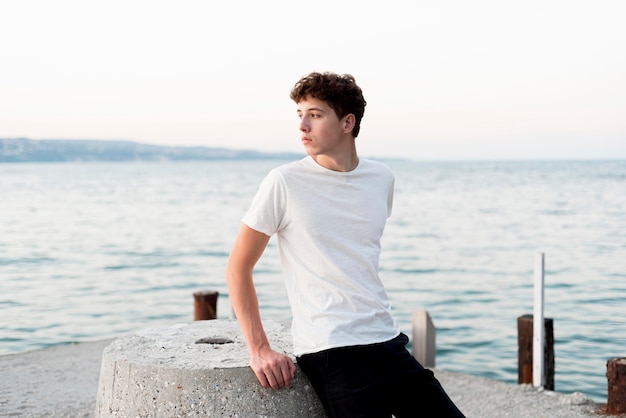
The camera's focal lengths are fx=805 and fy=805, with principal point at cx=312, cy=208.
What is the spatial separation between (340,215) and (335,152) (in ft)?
0.95

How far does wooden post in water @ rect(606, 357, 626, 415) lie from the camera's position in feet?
22.0

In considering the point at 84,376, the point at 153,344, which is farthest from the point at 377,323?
the point at 84,376

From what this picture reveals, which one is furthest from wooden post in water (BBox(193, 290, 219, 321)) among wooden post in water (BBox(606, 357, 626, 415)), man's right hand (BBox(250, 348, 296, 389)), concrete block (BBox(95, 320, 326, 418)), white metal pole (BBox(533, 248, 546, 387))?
man's right hand (BBox(250, 348, 296, 389))

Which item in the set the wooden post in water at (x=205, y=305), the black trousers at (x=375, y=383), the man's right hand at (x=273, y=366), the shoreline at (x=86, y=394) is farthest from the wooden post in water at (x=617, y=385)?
the wooden post in water at (x=205, y=305)

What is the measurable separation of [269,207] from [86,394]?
475 cm

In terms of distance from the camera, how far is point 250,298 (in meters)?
3.48

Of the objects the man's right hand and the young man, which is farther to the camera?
the man's right hand

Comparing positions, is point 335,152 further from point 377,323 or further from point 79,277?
point 79,277

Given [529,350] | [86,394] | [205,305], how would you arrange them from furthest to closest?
1. [205,305]
2. [529,350]
3. [86,394]

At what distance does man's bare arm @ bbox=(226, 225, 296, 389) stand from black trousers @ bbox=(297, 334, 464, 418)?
13cm

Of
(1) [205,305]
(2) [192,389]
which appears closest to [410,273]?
(1) [205,305]

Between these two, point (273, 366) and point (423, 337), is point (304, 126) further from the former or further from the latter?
point (423, 337)

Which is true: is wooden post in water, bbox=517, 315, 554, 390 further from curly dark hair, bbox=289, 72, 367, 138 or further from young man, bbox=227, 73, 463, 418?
curly dark hair, bbox=289, 72, 367, 138

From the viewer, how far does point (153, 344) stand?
4.35m
